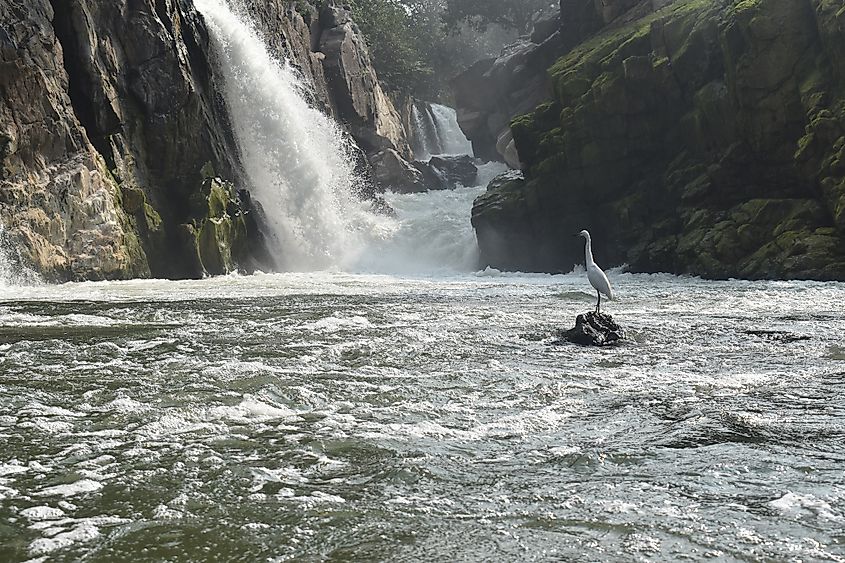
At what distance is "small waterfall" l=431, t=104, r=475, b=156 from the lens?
69250mm

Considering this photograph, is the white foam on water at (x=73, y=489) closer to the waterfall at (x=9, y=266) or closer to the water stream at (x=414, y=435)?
the water stream at (x=414, y=435)

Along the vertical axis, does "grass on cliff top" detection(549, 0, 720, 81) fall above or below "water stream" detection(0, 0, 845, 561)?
above

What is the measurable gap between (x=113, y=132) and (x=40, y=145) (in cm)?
330

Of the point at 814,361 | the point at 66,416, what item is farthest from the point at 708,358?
the point at 66,416

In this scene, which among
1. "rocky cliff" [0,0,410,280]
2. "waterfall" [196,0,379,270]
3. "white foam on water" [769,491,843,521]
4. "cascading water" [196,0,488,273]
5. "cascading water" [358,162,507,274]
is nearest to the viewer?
"white foam on water" [769,491,843,521]

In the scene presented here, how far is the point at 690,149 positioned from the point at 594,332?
19504mm

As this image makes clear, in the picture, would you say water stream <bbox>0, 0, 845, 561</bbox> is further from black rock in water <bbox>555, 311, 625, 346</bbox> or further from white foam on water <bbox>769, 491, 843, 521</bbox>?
black rock in water <bbox>555, 311, 625, 346</bbox>

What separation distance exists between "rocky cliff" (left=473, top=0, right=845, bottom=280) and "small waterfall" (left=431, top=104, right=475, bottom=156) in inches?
1239

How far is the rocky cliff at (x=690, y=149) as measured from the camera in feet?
77.0

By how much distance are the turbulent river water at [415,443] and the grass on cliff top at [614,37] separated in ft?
67.2

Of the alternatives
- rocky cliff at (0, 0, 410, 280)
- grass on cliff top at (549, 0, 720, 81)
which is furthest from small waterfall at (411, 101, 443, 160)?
rocky cliff at (0, 0, 410, 280)

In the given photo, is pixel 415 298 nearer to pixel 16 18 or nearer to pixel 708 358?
pixel 708 358

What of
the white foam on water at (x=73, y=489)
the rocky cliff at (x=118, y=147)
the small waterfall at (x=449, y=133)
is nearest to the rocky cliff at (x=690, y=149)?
the rocky cliff at (x=118, y=147)

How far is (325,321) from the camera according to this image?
13805mm
